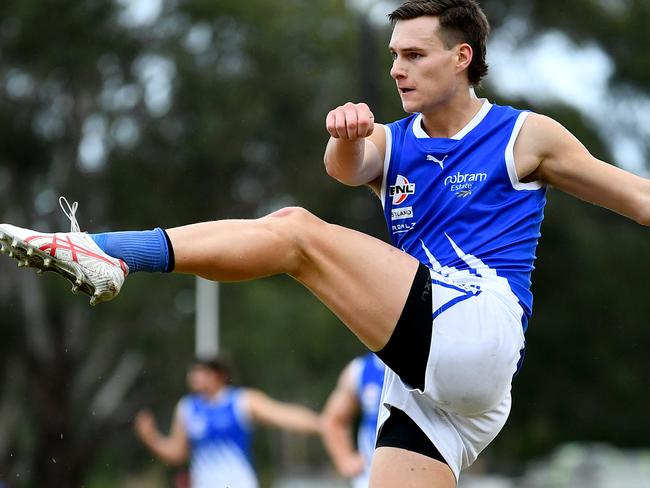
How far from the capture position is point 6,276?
95.7 feet

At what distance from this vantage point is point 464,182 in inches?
209

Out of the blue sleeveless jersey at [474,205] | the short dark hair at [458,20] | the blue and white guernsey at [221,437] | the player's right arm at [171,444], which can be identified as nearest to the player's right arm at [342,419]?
the blue and white guernsey at [221,437]

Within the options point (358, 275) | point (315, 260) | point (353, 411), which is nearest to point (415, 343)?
point (358, 275)

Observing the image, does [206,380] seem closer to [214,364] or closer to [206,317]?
[214,364]

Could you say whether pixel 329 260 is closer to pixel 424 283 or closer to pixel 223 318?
pixel 424 283

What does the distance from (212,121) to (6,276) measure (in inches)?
240

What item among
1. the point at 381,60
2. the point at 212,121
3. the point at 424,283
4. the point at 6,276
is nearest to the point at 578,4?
the point at 381,60

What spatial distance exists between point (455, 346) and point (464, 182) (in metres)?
0.76

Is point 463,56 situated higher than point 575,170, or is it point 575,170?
point 463,56

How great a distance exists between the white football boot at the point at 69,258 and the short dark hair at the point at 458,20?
1.77 meters

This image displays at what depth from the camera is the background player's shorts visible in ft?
16.3

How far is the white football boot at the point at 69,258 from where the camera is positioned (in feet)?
15.1

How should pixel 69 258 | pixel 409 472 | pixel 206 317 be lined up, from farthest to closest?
pixel 206 317
pixel 409 472
pixel 69 258

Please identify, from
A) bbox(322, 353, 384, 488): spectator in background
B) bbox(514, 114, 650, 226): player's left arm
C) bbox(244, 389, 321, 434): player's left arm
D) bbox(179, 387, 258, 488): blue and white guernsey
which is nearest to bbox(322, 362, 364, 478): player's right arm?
bbox(322, 353, 384, 488): spectator in background
